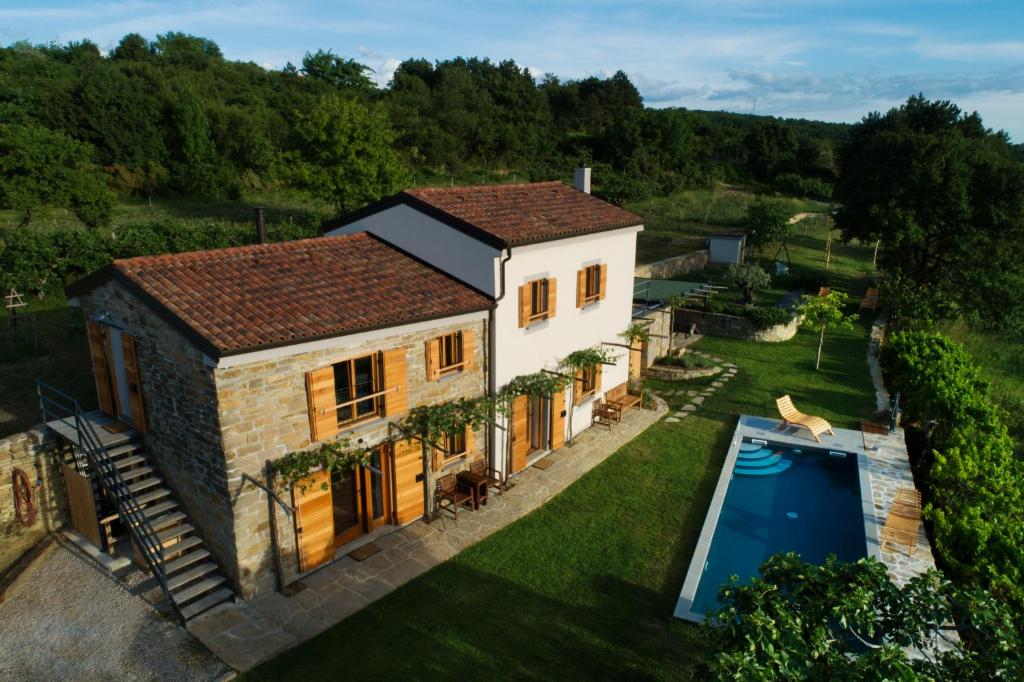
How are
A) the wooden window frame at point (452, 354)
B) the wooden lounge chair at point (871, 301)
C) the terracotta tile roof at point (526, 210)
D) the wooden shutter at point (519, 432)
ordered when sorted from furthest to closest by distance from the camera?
the wooden lounge chair at point (871, 301), the wooden shutter at point (519, 432), the terracotta tile roof at point (526, 210), the wooden window frame at point (452, 354)

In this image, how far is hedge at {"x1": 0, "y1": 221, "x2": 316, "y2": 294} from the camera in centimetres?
2336

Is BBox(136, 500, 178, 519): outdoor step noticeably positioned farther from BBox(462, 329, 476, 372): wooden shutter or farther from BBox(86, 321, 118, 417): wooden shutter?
BBox(462, 329, 476, 372): wooden shutter

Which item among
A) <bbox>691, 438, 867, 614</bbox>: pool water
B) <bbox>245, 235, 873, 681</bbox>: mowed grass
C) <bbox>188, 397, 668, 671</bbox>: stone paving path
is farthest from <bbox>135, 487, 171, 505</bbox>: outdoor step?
<bbox>691, 438, 867, 614</bbox>: pool water

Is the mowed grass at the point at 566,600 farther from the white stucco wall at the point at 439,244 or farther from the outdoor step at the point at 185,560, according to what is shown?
the white stucco wall at the point at 439,244

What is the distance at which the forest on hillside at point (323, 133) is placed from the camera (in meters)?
37.4

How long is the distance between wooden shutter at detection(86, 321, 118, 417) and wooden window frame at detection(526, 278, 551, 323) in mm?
9053

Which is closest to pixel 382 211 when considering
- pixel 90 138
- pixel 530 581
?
pixel 530 581

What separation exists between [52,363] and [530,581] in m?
16.3

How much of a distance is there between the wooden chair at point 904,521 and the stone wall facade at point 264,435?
1081cm

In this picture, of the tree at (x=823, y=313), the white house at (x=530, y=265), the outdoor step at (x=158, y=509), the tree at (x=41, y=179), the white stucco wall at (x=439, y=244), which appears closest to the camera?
the outdoor step at (x=158, y=509)

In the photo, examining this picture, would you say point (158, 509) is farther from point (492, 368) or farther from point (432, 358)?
point (492, 368)

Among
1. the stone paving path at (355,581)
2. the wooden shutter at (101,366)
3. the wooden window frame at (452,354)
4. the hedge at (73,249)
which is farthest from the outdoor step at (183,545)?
the hedge at (73,249)

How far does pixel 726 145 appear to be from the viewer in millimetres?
86188

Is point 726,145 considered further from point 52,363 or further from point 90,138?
point 52,363
